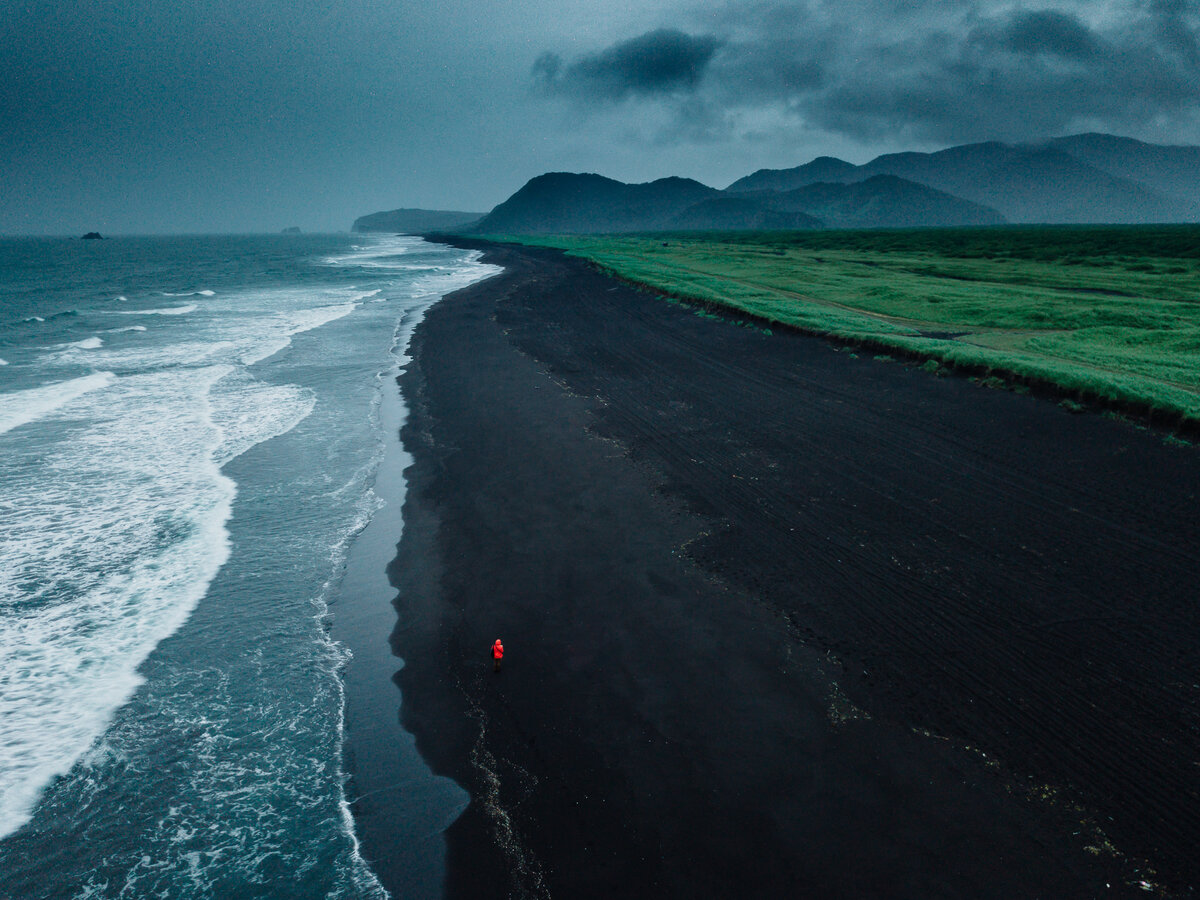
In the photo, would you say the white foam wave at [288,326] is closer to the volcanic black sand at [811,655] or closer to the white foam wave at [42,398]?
the white foam wave at [42,398]

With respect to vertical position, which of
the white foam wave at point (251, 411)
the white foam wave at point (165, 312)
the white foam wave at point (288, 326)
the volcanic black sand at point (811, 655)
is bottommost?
the volcanic black sand at point (811, 655)

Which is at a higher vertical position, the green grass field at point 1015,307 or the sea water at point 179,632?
the green grass field at point 1015,307

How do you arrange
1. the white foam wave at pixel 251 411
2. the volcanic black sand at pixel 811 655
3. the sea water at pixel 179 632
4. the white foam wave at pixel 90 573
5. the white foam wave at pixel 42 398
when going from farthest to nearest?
the white foam wave at pixel 42 398
the white foam wave at pixel 251 411
the white foam wave at pixel 90 573
the sea water at pixel 179 632
the volcanic black sand at pixel 811 655

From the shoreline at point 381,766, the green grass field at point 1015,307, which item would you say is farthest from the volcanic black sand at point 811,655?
the green grass field at point 1015,307

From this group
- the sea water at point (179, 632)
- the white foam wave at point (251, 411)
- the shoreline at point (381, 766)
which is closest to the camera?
the shoreline at point (381, 766)

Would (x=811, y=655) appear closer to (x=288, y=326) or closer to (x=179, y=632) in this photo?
(x=179, y=632)

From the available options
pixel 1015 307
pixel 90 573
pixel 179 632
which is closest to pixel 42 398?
pixel 90 573
